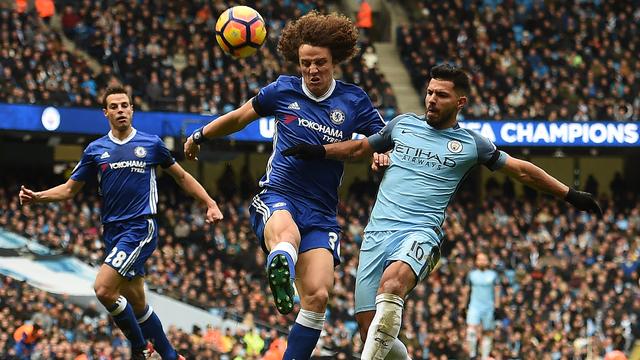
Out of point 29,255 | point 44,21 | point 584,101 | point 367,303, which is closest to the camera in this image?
point 367,303

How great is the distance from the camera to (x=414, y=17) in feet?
108

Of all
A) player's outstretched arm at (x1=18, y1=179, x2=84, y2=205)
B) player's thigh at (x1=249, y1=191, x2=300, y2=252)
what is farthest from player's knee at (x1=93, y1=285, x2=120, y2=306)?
player's thigh at (x1=249, y1=191, x2=300, y2=252)

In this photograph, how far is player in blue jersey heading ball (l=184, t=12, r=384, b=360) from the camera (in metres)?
8.73

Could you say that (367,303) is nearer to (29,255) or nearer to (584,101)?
(29,255)

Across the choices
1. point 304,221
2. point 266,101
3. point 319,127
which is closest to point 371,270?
point 304,221

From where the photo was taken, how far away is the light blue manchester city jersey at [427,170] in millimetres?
8695

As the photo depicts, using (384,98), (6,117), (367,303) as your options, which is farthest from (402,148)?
(384,98)

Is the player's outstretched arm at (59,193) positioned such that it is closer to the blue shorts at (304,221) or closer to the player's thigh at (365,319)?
the blue shorts at (304,221)

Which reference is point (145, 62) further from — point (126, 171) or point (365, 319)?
point (365, 319)

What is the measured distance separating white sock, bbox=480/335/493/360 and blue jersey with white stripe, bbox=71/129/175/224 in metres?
10.2

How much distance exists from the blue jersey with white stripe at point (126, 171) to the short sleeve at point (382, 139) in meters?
2.90

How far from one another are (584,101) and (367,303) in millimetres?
21378

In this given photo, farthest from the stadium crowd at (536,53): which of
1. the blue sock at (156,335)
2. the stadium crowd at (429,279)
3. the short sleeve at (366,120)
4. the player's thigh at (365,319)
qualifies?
the player's thigh at (365,319)

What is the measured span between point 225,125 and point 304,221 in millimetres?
1048
